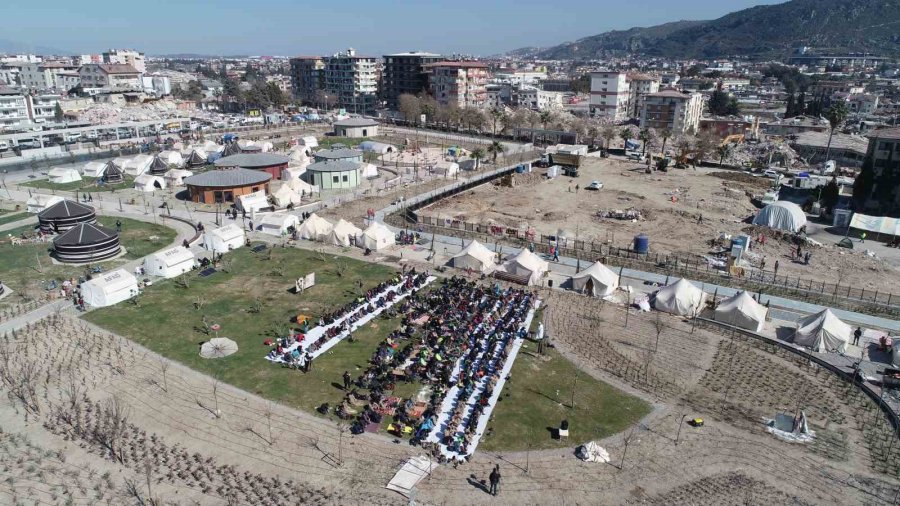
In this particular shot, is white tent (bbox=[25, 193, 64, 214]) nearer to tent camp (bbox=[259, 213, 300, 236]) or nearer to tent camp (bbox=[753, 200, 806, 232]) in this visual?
tent camp (bbox=[259, 213, 300, 236])

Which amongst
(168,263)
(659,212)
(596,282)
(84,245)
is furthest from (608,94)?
(84,245)

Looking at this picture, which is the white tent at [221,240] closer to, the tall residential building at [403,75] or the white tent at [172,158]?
the white tent at [172,158]

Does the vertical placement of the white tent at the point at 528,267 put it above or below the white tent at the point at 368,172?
below

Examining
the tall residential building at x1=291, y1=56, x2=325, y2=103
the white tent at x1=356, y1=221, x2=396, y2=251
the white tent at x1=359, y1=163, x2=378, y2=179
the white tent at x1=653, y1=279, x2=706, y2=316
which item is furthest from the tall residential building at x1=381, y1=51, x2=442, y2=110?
the white tent at x1=653, y1=279, x2=706, y2=316

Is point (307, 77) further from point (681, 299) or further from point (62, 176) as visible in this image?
point (681, 299)

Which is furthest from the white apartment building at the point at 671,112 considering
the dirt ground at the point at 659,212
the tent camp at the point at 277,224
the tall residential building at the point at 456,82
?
the tent camp at the point at 277,224

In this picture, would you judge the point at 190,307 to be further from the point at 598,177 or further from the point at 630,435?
the point at 598,177

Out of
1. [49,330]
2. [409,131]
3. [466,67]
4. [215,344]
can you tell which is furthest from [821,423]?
[466,67]
